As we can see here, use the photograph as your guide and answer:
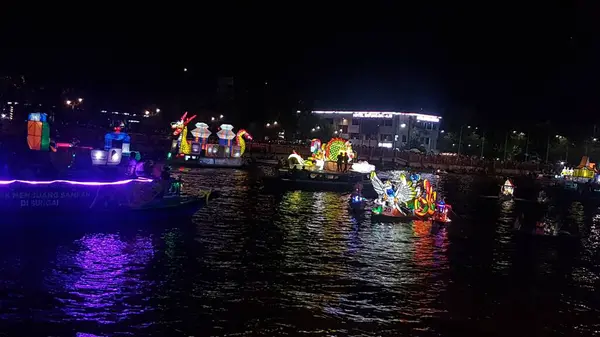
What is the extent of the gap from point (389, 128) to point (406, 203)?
8205cm

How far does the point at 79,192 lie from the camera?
1942 centimetres

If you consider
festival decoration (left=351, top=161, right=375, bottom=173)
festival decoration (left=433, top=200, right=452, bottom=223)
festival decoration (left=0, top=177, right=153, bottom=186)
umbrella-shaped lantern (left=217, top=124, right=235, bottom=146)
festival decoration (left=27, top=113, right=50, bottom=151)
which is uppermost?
umbrella-shaped lantern (left=217, top=124, right=235, bottom=146)

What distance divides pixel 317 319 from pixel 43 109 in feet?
196

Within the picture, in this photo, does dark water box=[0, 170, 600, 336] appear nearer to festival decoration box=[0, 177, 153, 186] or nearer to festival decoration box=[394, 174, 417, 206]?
festival decoration box=[394, 174, 417, 206]

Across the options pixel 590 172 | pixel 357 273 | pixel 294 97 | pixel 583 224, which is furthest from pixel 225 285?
pixel 294 97

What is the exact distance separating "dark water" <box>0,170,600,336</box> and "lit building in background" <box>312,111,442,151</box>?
80.9 metres

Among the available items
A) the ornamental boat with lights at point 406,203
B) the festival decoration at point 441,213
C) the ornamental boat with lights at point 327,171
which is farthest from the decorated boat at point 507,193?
the ornamental boat with lights at point 406,203

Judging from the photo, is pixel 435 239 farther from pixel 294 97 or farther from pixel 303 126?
pixel 294 97

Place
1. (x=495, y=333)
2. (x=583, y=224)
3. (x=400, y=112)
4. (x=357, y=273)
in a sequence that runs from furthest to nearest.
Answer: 1. (x=400, y=112)
2. (x=583, y=224)
3. (x=357, y=273)
4. (x=495, y=333)

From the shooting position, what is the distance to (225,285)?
13469 mm

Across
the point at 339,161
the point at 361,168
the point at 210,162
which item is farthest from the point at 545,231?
the point at 210,162

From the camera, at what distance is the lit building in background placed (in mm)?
104062

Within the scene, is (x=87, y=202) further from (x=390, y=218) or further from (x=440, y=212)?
(x=440, y=212)

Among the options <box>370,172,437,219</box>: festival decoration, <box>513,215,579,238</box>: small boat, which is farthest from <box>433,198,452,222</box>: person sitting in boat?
<box>513,215,579,238</box>: small boat
